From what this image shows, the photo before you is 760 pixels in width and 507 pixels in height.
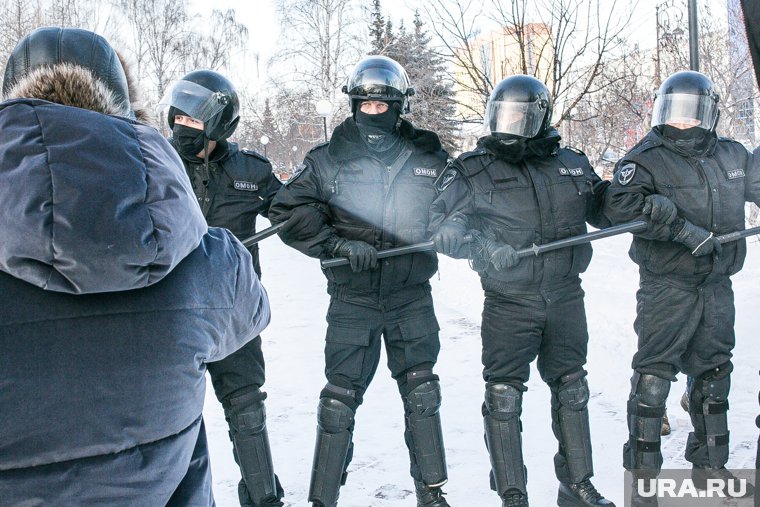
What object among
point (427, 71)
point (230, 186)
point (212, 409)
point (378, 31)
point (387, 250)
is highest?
point (378, 31)

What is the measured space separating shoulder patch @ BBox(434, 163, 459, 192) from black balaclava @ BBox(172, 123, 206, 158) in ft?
3.99

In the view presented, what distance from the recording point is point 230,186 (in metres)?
3.75

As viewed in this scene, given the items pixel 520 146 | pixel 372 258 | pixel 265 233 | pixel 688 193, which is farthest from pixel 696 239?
pixel 265 233

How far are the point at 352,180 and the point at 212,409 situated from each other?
229 cm

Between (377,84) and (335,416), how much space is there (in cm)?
164

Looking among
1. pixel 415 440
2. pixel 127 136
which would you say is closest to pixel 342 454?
pixel 415 440

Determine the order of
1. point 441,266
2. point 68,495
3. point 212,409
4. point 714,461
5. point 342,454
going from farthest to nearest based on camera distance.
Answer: point 441,266
point 212,409
point 714,461
point 342,454
point 68,495

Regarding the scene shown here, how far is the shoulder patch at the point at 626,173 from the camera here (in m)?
3.71

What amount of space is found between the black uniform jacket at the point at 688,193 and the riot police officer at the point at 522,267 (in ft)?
0.70

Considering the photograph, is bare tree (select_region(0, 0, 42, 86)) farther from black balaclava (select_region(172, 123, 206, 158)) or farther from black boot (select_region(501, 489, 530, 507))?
black boot (select_region(501, 489, 530, 507))

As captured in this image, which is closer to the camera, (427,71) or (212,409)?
(212,409)

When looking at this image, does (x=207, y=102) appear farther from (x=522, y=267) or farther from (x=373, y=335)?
(x=522, y=267)

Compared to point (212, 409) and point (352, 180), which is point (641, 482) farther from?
point (212, 409)

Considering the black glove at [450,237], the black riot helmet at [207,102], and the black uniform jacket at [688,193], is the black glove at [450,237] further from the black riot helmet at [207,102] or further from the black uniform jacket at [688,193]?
the black riot helmet at [207,102]
